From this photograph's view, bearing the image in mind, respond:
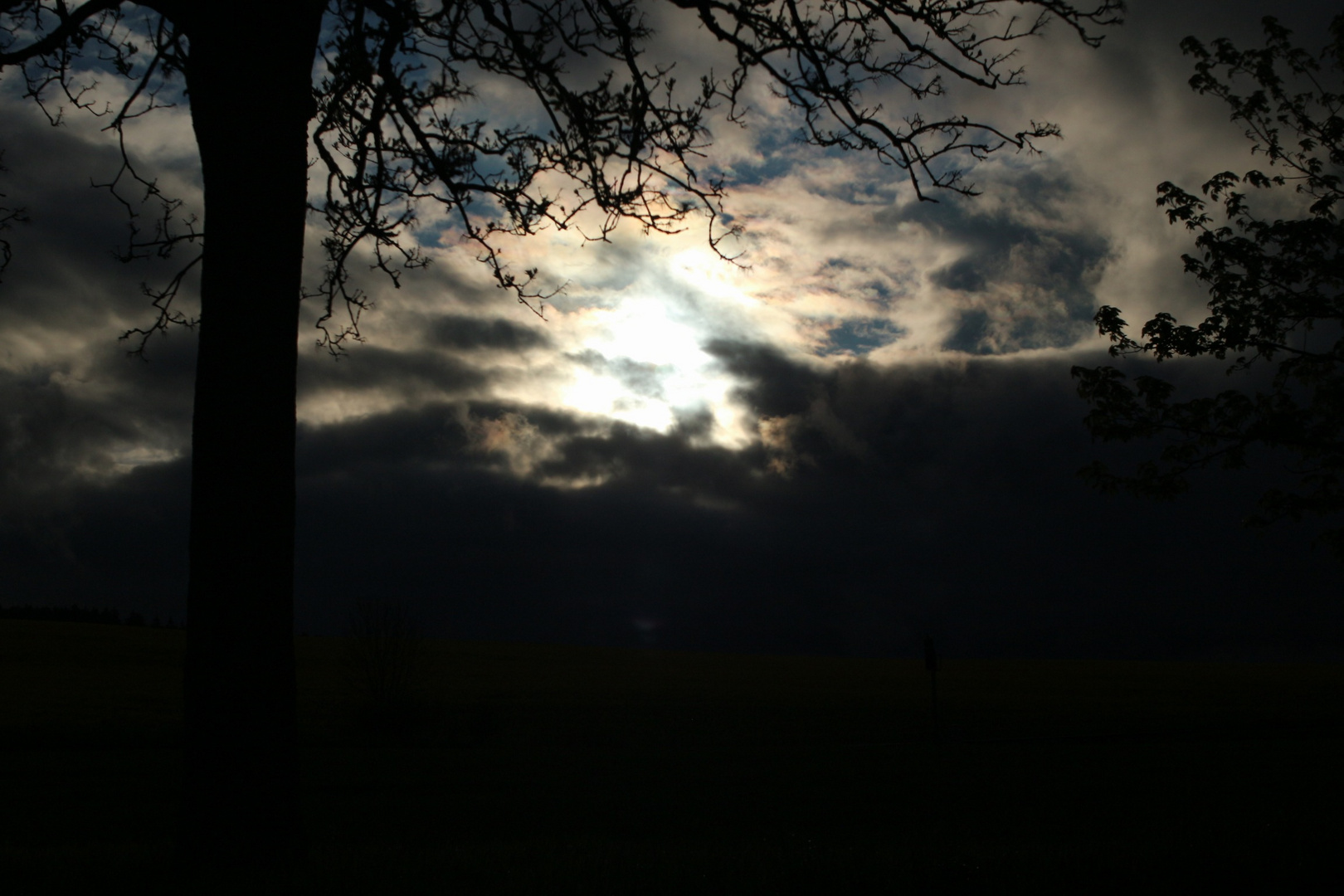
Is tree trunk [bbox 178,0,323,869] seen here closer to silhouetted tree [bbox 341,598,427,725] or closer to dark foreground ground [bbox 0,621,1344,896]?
dark foreground ground [bbox 0,621,1344,896]

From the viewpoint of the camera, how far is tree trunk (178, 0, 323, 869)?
16.1 ft

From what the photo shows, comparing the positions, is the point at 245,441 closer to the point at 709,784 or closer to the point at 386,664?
the point at 709,784

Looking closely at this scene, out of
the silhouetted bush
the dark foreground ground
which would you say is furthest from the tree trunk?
the silhouetted bush

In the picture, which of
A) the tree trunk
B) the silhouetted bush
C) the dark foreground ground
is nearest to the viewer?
the tree trunk

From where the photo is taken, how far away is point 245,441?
16.6 feet

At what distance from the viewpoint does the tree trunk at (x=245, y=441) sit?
492 cm

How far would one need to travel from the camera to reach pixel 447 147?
8070 mm

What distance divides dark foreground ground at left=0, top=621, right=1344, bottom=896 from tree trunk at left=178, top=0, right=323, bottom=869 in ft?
1.47

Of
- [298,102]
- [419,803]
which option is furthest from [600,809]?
[298,102]

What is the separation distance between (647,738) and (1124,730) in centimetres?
1700

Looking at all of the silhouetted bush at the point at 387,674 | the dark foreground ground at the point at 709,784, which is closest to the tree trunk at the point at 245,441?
the dark foreground ground at the point at 709,784

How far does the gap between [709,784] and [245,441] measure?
47.2 feet

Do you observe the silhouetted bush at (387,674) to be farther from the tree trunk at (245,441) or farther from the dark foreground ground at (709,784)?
the tree trunk at (245,441)

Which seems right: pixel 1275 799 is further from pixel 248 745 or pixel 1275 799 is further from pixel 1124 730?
pixel 1124 730
